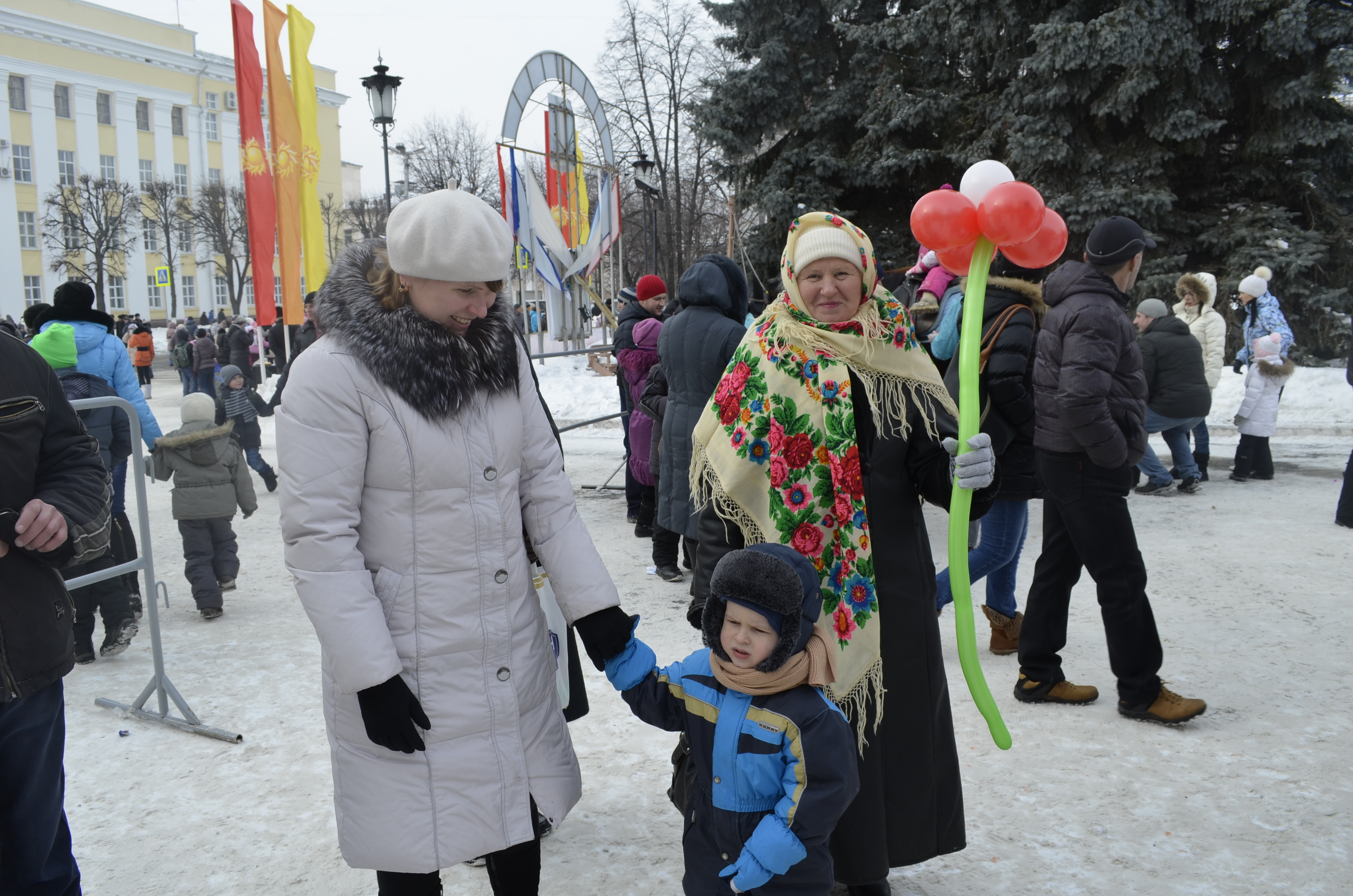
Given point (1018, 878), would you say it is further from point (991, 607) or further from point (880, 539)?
point (991, 607)

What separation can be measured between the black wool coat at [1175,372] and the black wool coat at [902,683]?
603 cm

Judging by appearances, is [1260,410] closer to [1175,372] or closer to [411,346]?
[1175,372]

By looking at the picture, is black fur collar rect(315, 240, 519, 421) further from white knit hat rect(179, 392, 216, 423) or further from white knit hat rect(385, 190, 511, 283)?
white knit hat rect(179, 392, 216, 423)

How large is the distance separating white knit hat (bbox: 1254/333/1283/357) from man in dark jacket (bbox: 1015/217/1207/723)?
586cm

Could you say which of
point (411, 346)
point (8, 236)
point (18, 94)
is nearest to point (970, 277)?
point (411, 346)

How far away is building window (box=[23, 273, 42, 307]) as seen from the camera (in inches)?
1752

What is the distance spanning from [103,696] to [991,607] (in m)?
4.13

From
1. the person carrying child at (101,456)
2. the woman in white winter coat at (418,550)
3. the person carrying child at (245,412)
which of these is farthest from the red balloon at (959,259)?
the person carrying child at (245,412)

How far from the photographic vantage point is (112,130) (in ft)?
159

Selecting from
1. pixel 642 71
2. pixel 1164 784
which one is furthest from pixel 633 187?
pixel 1164 784

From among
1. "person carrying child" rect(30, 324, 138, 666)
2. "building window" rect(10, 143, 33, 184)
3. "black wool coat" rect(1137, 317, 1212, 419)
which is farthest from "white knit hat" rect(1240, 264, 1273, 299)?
"building window" rect(10, 143, 33, 184)

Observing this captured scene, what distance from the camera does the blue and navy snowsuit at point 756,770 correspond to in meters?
1.86

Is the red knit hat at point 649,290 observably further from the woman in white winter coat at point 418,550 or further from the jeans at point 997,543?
the woman in white winter coat at point 418,550

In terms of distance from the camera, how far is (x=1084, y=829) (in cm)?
299
